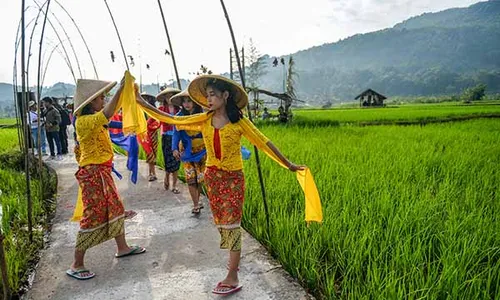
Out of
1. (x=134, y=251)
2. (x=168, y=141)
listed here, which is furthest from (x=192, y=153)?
(x=134, y=251)

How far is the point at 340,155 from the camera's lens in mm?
5910

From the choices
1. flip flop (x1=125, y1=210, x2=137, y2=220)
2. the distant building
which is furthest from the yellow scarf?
the distant building

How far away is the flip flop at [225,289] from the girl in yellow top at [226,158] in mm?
18

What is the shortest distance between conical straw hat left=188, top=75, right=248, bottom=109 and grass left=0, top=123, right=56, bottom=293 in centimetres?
165

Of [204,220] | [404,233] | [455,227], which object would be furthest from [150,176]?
[455,227]

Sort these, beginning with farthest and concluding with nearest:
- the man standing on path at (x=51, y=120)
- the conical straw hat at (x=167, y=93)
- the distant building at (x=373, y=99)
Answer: the distant building at (x=373, y=99) → the man standing on path at (x=51, y=120) → the conical straw hat at (x=167, y=93)

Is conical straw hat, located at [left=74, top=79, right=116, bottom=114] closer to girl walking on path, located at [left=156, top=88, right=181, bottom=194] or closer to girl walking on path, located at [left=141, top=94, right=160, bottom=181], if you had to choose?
girl walking on path, located at [left=156, top=88, right=181, bottom=194]

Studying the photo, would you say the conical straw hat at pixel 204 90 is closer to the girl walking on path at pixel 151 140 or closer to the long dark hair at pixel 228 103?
the long dark hair at pixel 228 103

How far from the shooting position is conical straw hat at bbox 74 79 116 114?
7.59 feet

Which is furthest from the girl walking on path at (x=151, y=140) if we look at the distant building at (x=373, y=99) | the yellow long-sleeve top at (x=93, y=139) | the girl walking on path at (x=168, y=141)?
the distant building at (x=373, y=99)

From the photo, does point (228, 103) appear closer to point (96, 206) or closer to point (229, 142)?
point (229, 142)

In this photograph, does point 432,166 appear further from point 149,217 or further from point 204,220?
point 149,217

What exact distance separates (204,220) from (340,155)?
10.8 ft

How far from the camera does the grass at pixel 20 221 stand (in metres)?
2.34
